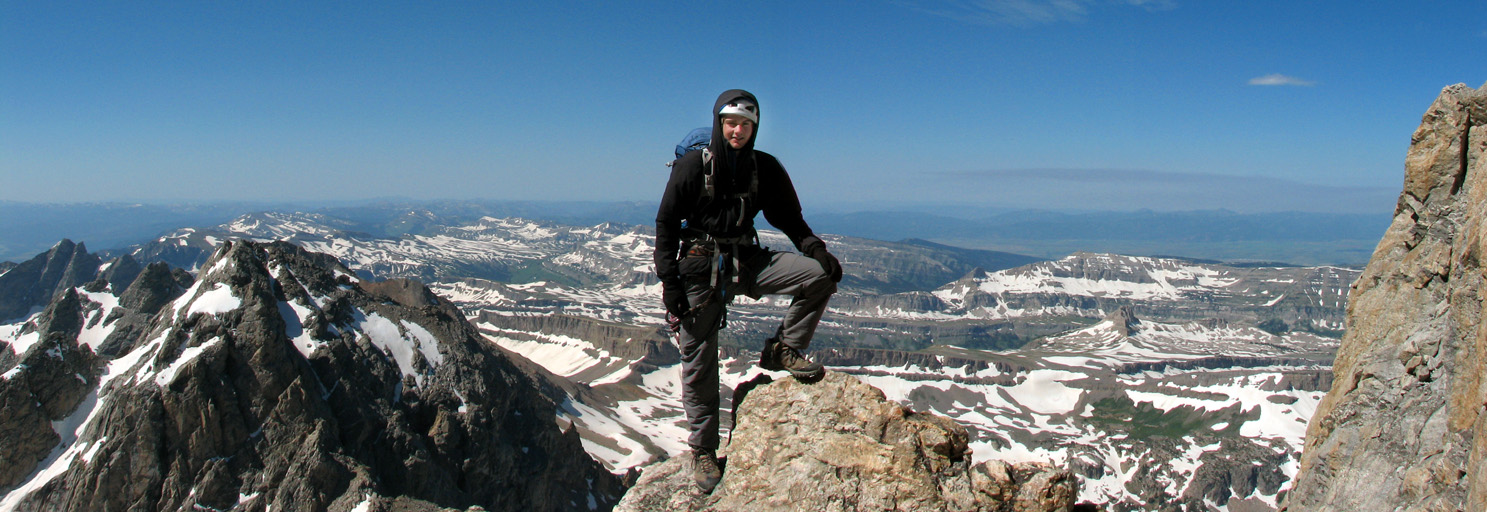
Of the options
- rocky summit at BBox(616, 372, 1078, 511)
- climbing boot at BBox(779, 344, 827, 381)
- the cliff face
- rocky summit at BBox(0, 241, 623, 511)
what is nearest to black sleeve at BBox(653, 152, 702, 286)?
climbing boot at BBox(779, 344, 827, 381)

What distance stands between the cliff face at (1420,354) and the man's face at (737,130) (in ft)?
36.2

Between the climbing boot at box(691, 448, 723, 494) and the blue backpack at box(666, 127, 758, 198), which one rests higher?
the blue backpack at box(666, 127, 758, 198)

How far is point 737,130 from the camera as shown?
36.4 feet

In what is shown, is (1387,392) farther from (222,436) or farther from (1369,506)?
(222,436)

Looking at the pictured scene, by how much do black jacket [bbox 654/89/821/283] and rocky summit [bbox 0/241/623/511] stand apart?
56886 mm

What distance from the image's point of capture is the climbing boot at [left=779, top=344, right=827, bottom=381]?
1256 centimetres

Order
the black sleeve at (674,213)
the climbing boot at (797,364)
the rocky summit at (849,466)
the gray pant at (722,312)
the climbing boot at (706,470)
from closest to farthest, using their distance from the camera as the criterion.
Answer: the rocky summit at (849,466) → the black sleeve at (674,213) → the gray pant at (722,312) → the climbing boot at (797,364) → the climbing boot at (706,470)

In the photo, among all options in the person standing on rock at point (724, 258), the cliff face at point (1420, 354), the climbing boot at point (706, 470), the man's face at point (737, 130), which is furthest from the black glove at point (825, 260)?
the cliff face at point (1420, 354)

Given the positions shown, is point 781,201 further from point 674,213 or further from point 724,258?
point 674,213

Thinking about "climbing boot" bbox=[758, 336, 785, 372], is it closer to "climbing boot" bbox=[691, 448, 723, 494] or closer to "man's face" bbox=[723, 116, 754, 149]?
"climbing boot" bbox=[691, 448, 723, 494]

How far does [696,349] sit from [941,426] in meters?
4.23

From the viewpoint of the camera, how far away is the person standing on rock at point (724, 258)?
11281 mm

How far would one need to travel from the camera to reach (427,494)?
74.9m

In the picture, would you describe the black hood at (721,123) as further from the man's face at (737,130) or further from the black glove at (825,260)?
the black glove at (825,260)
